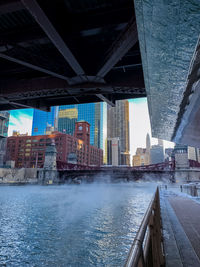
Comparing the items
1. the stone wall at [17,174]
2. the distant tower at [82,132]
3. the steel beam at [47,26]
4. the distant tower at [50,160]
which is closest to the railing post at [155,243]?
the steel beam at [47,26]

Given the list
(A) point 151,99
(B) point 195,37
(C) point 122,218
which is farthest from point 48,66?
(C) point 122,218

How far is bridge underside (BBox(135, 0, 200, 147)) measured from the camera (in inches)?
104

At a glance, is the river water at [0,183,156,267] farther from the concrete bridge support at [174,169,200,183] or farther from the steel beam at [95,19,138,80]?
the concrete bridge support at [174,169,200,183]

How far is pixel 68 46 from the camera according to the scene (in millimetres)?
9977

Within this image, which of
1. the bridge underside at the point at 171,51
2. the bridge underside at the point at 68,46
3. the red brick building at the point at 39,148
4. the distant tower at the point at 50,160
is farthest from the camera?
the red brick building at the point at 39,148

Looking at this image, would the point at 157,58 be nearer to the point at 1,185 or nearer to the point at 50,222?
the point at 50,222

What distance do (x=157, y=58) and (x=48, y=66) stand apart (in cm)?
909

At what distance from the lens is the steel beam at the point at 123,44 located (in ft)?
27.2

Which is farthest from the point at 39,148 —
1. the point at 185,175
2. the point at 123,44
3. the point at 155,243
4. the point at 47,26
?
the point at 155,243

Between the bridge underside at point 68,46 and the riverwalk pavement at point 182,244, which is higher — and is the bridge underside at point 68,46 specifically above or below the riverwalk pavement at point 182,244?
above

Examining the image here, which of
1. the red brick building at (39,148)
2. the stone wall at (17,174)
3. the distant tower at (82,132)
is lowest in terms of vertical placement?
the stone wall at (17,174)

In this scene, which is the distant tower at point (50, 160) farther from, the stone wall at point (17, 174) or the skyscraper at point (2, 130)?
the skyscraper at point (2, 130)

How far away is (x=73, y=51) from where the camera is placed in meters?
10.7

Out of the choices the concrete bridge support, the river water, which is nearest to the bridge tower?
the concrete bridge support
